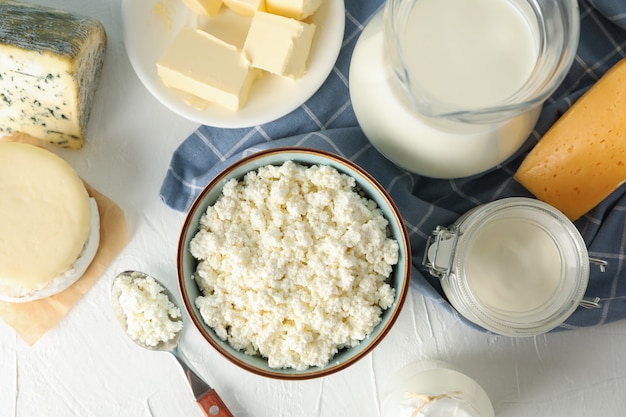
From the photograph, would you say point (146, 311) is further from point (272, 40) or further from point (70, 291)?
point (272, 40)

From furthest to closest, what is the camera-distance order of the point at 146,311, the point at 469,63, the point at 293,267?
the point at 146,311 < the point at 293,267 < the point at 469,63

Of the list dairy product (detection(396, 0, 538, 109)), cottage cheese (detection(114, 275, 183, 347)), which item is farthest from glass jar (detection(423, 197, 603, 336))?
cottage cheese (detection(114, 275, 183, 347))

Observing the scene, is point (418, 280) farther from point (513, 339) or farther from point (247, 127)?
point (247, 127)

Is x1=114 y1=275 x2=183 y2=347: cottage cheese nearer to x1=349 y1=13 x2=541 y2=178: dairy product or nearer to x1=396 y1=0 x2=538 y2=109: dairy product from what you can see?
x1=349 y1=13 x2=541 y2=178: dairy product

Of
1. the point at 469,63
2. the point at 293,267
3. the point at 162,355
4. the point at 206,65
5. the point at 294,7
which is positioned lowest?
the point at 162,355

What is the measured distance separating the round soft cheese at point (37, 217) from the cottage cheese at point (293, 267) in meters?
0.22

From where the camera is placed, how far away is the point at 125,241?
1.18 metres

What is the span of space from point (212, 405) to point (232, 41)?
63cm

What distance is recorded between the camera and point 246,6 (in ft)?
3.61

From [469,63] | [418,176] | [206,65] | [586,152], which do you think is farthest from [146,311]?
[586,152]

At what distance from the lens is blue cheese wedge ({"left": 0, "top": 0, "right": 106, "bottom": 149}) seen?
1.05m

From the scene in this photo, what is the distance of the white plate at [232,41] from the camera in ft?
3.66

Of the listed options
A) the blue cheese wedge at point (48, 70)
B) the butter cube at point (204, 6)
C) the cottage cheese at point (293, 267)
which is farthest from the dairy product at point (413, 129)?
the blue cheese wedge at point (48, 70)

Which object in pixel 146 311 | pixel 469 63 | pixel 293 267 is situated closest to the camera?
pixel 469 63
